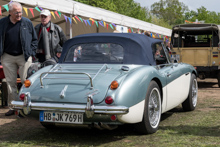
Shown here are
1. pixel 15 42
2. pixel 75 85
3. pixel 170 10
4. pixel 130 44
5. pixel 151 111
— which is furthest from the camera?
pixel 170 10

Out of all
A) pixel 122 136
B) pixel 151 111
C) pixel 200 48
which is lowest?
pixel 122 136

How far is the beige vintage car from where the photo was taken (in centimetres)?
1208

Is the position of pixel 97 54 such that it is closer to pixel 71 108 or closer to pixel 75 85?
pixel 75 85

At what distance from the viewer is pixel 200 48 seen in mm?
12359

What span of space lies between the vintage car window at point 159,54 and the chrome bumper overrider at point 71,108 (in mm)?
1627

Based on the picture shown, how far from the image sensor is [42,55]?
259 inches

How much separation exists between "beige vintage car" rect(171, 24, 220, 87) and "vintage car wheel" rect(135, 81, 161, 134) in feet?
23.8

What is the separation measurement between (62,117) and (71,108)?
8.1 inches

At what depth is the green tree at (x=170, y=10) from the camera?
10738 cm

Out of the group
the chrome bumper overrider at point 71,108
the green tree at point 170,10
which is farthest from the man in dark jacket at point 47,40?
the green tree at point 170,10

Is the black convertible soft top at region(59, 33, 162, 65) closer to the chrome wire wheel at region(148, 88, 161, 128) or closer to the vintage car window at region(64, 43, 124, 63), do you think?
the vintage car window at region(64, 43, 124, 63)

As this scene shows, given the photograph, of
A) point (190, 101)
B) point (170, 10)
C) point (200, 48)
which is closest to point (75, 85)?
point (190, 101)

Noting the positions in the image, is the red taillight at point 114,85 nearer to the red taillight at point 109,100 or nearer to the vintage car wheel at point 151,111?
the red taillight at point 109,100

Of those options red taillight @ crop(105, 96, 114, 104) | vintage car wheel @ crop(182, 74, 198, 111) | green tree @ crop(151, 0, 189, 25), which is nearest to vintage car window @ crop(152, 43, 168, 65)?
vintage car wheel @ crop(182, 74, 198, 111)
